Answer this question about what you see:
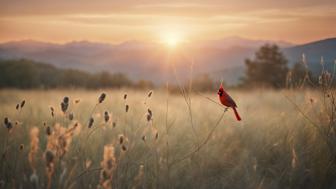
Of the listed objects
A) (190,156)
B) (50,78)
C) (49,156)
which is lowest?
(50,78)

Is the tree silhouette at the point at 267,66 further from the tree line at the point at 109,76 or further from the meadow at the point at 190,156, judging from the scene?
the meadow at the point at 190,156

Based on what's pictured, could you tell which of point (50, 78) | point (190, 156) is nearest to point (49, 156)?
point (190, 156)

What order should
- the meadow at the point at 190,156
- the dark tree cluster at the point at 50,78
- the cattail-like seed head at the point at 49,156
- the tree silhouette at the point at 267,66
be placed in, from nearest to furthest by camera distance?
the cattail-like seed head at the point at 49,156, the meadow at the point at 190,156, the dark tree cluster at the point at 50,78, the tree silhouette at the point at 267,66

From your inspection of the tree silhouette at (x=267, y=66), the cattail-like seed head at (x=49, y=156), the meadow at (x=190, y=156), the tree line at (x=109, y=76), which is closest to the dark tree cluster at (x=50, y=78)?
the tree line at (x=109, y=76)

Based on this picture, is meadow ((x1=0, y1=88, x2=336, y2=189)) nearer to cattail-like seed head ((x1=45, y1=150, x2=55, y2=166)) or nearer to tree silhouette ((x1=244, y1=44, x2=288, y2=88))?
cattail-like seed head ((x1=45, y1=150, x2=55, y2=166))

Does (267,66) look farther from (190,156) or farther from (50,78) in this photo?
(190,156)

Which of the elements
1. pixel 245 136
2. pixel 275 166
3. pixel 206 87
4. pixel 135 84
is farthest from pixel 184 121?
pixel 135 84

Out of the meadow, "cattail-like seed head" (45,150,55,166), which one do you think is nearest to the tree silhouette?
the meadow

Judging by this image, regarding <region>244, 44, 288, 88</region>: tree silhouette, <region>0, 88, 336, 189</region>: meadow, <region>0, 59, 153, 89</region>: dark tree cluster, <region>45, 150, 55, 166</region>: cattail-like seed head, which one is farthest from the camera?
<region>244, 44, 288, 88</region>: tree silhouette

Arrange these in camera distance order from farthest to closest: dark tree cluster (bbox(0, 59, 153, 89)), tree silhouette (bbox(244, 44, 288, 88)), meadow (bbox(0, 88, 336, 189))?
tree silhouette (bbox(244, 44, 288, 88))
dark tree cluster (bbox(0, 59, 153, 89))
meadow (bbox(0, 88, 336, 189))

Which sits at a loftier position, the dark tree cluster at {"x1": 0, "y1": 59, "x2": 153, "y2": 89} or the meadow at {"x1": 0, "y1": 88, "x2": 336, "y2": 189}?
the meadow at {"x1": 0, "y1": 88, "x2": 336, "y2": 189}

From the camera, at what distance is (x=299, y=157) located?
326 centimetres

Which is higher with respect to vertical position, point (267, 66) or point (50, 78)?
point (267, 66)

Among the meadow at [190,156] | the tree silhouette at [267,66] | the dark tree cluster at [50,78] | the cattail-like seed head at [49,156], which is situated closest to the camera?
the cattail-like seed head at [49,156]
